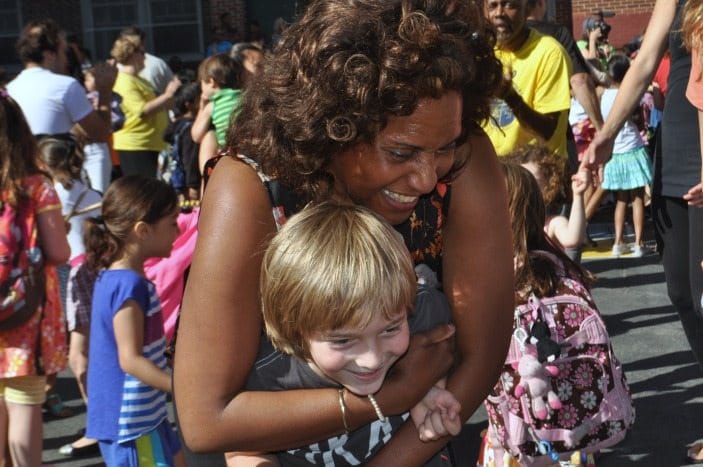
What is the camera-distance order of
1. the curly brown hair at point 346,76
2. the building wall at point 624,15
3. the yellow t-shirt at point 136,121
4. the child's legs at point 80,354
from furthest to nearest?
the building wall at point 624,15, the yellow t-shirt at point 136,121, the child's legs at point 80,354, the curly brown hair at point 346,76

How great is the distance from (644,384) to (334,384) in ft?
13.9

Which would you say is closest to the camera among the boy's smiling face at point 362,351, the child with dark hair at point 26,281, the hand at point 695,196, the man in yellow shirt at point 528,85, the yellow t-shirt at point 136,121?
the boy's smiling face at point 362,351

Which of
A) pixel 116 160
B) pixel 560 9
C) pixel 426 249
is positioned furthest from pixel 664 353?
pixel 560 9

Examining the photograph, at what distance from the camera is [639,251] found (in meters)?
9.73

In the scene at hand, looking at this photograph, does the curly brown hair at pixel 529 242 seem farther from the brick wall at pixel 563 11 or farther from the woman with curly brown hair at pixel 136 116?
the brick wall at pixel 563 11

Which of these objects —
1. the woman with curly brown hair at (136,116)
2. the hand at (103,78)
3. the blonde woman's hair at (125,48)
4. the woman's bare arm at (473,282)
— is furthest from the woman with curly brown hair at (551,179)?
the blonde woman's hair at (125,48)

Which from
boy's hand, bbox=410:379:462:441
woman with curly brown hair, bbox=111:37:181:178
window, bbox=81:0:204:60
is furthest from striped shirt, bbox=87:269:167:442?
window, bbox=81:0:204:60

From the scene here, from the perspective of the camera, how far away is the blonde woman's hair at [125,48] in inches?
398

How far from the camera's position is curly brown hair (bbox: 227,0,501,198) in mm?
2113

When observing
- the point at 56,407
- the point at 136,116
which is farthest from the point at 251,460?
the point at 136,116

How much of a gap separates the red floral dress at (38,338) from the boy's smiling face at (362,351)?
2.53 m

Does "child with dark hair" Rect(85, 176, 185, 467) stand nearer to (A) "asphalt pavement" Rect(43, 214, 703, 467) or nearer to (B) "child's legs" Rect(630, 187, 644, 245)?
(A) "asphalt pavement" Rect(43, 214, 703, 467)

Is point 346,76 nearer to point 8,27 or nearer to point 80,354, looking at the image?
point 80,354

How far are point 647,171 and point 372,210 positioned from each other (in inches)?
320
